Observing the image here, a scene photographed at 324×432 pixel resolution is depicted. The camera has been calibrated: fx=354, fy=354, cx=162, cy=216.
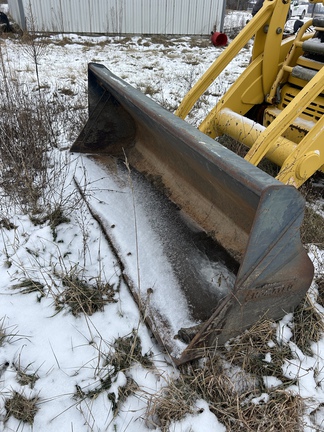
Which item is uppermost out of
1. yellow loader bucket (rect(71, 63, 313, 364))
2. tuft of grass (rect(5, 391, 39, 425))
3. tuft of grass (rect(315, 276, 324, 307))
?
yellow loader bucket (rect(71, 63, 313, 364))

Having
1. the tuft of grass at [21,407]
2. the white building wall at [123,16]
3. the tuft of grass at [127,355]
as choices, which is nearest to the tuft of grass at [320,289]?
the tuft of grass at [127,355]

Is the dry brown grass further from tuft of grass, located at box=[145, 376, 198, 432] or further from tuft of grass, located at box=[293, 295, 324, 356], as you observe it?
tuft of grass, located at box=[293, 295, 324, 356]

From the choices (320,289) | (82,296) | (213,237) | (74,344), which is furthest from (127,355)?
(320,289)

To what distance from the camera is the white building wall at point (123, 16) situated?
10.4m

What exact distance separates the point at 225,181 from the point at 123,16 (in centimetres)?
1109

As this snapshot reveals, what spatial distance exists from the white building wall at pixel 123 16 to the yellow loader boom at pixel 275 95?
882 cm

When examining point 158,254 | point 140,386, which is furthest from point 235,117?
point 140,386

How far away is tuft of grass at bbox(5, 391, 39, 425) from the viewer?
1569mm

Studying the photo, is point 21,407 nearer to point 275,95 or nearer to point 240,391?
point 240,391

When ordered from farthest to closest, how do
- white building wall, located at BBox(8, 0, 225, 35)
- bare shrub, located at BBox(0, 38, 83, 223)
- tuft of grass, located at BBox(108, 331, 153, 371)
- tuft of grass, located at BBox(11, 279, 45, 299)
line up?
white building wall, located at BBox(8, 0, 225, 35) → bare shrub, located at BBox(0, 38, 83, 223) → tuft of grass, located at BBox(11, 279, 45, 299) → tuft of grass, located at BBox(108, 331, 153, 371)

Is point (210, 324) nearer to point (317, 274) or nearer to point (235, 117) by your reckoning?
point (317, 274)

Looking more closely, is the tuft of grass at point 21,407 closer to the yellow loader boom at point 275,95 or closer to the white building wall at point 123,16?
the yellow loader boom at point 275,95

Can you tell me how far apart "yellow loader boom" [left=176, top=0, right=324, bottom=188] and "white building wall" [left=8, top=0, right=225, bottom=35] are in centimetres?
882

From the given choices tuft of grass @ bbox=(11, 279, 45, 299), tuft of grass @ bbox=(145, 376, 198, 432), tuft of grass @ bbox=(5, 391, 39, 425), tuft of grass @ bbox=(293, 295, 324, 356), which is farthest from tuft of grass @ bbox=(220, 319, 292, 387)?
tuft of grass @ bbox=(11, 279, 45, 299)
